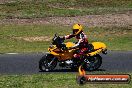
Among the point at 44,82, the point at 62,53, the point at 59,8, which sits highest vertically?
the point at 44,82

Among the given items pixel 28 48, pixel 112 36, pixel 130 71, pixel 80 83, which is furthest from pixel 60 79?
pixel 112 36

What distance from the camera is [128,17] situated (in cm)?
3850

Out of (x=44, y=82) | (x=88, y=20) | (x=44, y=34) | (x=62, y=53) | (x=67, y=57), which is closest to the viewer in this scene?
(x=44, y=82)

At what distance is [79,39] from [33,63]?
2.98 m

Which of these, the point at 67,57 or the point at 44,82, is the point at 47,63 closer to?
the point at 67,57

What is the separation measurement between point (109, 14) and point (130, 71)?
20542mm

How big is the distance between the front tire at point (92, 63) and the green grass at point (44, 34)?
6.91 meters

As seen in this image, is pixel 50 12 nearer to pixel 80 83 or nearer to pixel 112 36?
pixel 112 36

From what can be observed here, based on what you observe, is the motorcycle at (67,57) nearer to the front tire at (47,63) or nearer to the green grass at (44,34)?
the front tire at (47,63)

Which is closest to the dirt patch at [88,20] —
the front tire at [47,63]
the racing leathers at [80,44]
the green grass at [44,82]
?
the racing leathers at [80,44]

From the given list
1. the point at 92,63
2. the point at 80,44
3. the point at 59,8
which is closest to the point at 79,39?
the point at 80,44

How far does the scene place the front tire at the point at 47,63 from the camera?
19.4 metres

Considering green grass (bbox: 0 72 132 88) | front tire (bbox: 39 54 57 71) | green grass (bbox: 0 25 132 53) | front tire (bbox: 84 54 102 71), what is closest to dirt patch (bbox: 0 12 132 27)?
green grass (bbox: 0 25 132 53)

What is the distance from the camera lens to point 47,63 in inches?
766
